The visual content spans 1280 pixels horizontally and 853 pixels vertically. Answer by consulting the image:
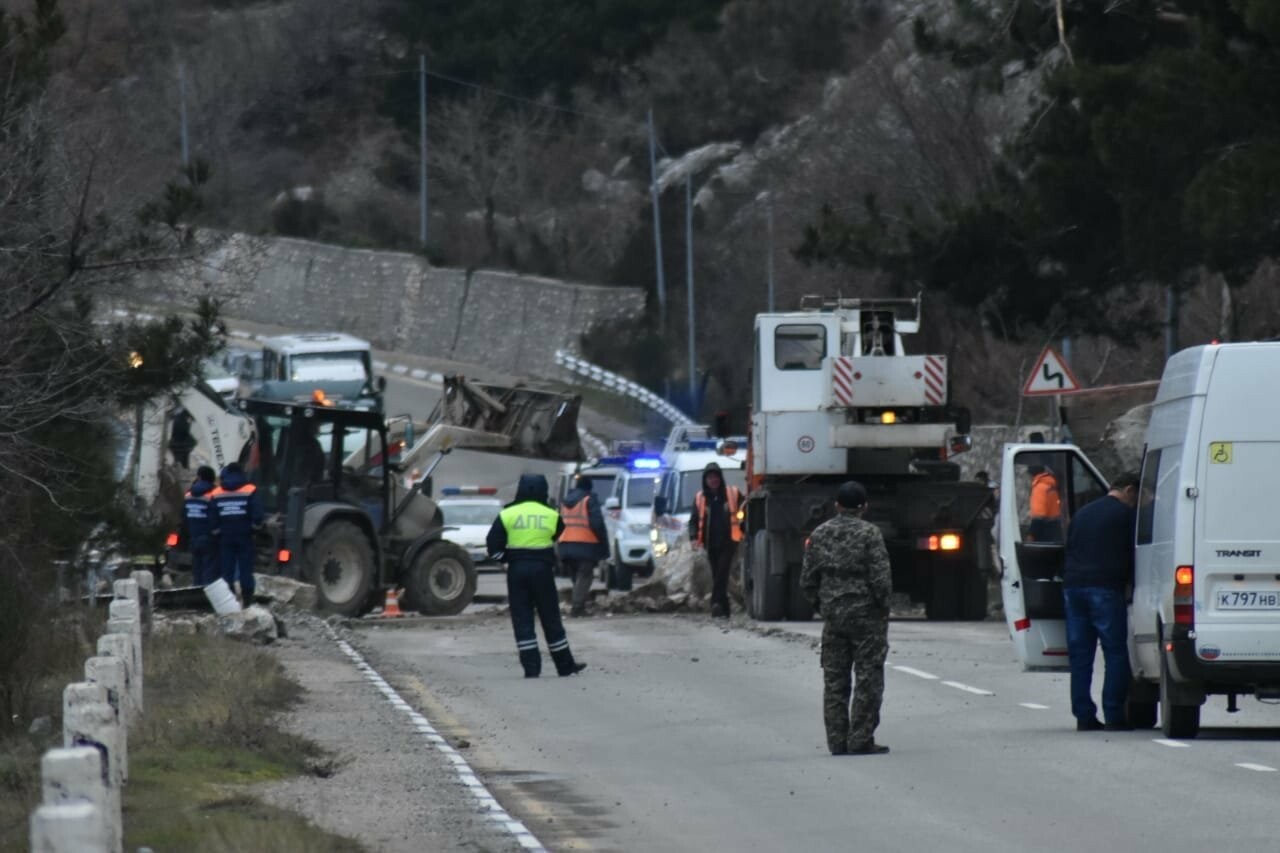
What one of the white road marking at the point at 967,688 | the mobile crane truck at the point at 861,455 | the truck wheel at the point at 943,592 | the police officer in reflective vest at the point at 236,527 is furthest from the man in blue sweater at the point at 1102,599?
the police officer in reflective vest at the point at 236,527

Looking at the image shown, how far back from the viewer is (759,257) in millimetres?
61594

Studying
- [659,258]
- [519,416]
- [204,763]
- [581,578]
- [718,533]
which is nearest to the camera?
[204,763]

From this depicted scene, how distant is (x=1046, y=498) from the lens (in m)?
16.5

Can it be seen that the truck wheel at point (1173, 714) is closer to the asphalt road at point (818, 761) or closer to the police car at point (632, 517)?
the asphalt road at point (818, 761)

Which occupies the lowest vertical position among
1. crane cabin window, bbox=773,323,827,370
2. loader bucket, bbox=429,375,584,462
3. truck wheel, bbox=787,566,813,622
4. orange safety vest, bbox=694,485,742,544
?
truck wheel, bbox=787,566,813,622

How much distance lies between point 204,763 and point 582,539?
1610 centimetres

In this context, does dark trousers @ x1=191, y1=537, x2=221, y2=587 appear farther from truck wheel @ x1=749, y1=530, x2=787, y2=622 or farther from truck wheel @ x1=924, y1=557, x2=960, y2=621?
truck wheel @ x1=924, y1=557, x2=960, y2=621

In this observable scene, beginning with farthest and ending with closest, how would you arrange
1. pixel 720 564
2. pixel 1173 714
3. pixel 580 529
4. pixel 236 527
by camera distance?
1. pixel 580 529
2. pixel 720 564
3. pixel 236 527
4. pixel 1173 714

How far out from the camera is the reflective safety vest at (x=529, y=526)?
1966cm

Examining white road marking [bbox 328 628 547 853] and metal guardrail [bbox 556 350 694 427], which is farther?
metal guardrail [bbox 556 350 694 427]

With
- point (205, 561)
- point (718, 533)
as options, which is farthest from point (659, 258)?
point (205, 561)

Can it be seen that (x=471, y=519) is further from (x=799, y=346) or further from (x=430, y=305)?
(x=430, y=305)

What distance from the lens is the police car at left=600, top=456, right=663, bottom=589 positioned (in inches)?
1403

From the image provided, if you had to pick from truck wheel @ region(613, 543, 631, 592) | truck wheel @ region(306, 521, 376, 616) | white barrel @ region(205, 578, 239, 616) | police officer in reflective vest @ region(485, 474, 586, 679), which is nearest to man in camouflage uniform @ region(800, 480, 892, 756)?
police officer in reflective vest @ region(485, 474, 586, 679)
